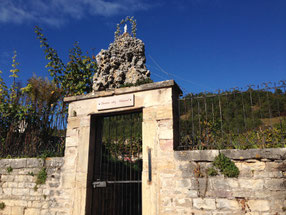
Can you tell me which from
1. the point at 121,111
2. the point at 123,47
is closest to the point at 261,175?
the point at 121,111

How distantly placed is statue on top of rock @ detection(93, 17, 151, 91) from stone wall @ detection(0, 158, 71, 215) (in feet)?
43.9

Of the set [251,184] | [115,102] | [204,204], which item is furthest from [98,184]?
[251,184]

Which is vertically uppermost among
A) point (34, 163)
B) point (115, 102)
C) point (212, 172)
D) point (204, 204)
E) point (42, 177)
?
point (115, 102)

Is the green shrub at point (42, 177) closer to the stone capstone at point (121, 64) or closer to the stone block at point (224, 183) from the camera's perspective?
the stone block at point (224, 183)

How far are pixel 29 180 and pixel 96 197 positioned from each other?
165 cm

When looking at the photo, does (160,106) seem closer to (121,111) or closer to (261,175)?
(121,111)

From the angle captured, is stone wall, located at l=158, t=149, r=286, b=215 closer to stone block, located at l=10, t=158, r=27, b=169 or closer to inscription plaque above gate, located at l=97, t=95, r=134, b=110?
inscription plaque above gate, located at l=97, t=95, r=134, b=110

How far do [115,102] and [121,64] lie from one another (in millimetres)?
15811

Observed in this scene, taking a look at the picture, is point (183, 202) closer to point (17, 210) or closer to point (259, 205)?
point (259, 205)

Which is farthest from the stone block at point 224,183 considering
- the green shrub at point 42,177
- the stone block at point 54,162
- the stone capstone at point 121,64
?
the stone capstone at point 121,64

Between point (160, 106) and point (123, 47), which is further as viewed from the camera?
point (123, 47)

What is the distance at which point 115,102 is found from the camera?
4.88 metres

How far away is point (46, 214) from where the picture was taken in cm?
482

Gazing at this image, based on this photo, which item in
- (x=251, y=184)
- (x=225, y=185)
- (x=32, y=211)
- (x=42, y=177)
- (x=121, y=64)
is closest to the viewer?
(x=251, y=184)
